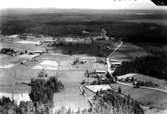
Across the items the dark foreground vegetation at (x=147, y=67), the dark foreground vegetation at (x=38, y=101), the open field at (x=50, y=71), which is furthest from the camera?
the dark foreground vegetation at (x=147, y=67)

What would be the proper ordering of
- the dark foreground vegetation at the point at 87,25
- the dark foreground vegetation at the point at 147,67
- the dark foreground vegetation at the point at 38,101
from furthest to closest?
the dark foreground vegetation at the point at 87,25 < the dark foreground vegetation at the point at 147,67 < the dark foreground vegetation at the point at 38,101

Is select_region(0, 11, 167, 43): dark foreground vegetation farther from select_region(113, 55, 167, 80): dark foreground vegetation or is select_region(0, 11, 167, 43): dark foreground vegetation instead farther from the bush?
the bush

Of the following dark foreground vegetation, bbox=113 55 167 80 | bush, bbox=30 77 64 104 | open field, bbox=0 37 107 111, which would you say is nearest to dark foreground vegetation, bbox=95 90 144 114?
open field, bbox=0 37 107 111

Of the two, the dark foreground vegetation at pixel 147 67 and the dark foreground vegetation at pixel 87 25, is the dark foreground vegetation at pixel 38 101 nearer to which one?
the dark foreground vegetation at pixel 87 25

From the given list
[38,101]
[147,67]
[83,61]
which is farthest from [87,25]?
[38,101]

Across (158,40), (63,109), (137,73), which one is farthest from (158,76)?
(63,109)

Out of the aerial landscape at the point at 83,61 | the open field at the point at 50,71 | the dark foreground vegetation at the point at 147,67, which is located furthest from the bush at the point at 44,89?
the dark foreground vegetation at the point at 147,67

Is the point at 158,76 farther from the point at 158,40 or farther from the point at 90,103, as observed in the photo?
the point at 90,103

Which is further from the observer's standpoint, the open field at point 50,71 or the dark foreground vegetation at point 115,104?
the open field at point 50,71

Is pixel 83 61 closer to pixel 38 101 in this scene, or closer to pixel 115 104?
pixel 115 104
